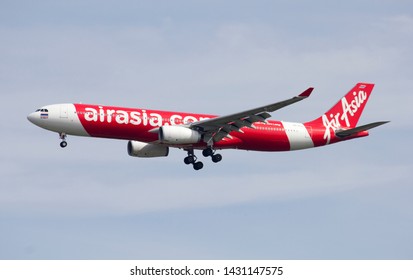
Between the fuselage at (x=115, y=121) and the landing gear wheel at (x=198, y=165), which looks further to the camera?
the landing gear wheel at (x=198, y=165)

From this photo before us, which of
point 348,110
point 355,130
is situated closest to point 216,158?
point 355,130

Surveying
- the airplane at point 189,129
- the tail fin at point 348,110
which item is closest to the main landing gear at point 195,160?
the airplane at point 189,129

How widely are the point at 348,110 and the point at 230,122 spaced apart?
510 inches

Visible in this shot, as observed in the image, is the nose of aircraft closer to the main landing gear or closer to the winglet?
the main landing gear

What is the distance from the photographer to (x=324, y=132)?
7725 centimetres

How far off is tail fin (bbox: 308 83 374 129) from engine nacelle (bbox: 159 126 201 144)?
36.3ft

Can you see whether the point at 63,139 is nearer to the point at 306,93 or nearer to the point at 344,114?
the point at 306,93

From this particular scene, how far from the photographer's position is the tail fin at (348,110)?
3100 inches

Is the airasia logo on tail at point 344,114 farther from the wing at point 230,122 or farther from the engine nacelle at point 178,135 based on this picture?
the engine nacelle at point 178,135

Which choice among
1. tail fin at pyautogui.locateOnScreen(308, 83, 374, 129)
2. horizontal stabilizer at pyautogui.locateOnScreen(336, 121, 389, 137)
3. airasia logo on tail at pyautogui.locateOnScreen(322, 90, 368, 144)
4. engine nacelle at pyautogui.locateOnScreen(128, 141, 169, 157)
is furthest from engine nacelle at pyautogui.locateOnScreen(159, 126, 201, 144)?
horizontal stabilizer at pyautogui.locateOnScreen(336, 121, 389, 137)

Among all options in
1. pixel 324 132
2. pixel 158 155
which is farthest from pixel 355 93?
pixel 158 155

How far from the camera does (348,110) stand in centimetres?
8025

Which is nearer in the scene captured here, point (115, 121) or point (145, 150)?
point (115, 121)

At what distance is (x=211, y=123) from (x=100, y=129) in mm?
7509
